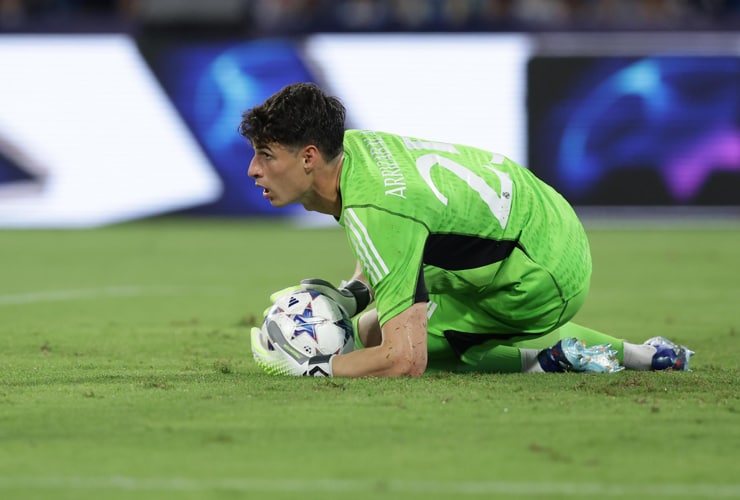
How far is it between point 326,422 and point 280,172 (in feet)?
3.93

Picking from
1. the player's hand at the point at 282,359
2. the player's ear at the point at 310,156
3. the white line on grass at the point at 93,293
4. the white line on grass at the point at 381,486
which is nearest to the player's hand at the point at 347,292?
the player's hand at the point at 282,359

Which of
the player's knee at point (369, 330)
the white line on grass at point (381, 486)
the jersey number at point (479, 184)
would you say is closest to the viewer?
the white line on grass at point (381, 486)

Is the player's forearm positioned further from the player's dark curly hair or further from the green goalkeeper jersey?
the player's dark curly hair

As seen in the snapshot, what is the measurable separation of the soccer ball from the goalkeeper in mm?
71

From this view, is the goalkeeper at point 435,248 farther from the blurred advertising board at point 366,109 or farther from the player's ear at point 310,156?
the blurred advertising board at point 366,109

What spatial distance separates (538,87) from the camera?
17203mm

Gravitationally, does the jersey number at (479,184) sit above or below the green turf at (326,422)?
above

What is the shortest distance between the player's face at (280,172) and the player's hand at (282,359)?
0.66 m

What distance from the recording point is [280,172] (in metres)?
5.32

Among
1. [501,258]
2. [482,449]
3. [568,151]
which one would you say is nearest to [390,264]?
[501,258]

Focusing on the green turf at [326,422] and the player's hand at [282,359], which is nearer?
the green turf at [326,422]

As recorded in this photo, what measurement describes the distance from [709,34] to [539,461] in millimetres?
13959

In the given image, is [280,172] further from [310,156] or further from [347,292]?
[347,292]

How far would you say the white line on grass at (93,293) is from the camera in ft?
32.0
